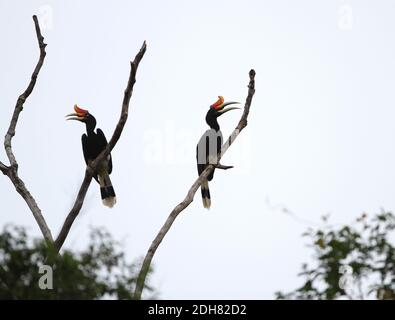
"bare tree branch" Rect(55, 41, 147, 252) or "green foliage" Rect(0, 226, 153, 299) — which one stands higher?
"bare tree branch" Rect(55, 41, 147, 252)

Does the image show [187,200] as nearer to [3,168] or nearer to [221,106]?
[3,168]

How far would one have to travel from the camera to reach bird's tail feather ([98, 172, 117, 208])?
420 inches

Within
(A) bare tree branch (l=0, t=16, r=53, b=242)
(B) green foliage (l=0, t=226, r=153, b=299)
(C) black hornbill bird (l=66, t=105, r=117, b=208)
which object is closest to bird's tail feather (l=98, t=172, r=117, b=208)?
(C) black hornbill bird (l=66, t=105, r=117, b=208)

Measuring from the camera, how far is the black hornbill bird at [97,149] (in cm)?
1067

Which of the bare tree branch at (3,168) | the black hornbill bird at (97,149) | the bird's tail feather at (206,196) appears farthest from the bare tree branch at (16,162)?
the bird's tail feather at (206,196)

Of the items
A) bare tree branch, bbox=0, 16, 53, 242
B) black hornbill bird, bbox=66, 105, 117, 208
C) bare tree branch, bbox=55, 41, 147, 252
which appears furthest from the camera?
black hornbill bird, bbox=66, 105, 117, 208

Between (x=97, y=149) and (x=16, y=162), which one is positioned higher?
(x=97, y=149)

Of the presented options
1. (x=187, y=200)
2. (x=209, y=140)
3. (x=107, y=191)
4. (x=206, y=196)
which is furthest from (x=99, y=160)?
(x=206, y=196)

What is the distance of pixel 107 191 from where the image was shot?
10.7 metres

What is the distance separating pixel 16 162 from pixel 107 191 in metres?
1.89

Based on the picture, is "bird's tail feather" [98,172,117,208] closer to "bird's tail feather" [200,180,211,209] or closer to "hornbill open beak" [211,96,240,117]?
"bird's tail feather" [200,180,211,209]

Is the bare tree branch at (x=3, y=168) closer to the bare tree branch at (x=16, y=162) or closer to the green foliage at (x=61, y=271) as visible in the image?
the bare tree branch at (x=16, y=162)

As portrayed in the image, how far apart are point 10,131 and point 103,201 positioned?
72.6 inches
